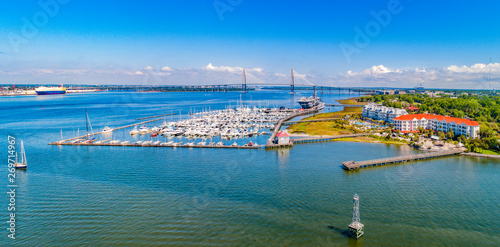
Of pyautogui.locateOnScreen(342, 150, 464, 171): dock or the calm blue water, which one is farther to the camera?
pyautogui.locateOnScreen(342, 150, 464, 171): dock

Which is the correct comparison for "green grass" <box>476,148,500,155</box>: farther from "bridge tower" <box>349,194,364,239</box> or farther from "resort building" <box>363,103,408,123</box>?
"bridge tower" <box>349,194,364,239</box>

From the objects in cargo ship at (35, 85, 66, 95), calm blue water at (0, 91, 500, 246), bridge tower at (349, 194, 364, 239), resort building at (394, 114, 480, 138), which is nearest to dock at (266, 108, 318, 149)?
calm blue water at (0, 91, 500, 246)

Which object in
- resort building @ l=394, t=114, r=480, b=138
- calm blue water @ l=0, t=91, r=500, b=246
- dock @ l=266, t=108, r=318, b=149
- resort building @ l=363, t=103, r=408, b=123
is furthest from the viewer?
resort building @ l=363, t=103, r=408, b=123

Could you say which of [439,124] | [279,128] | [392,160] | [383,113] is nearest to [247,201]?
[392,160]

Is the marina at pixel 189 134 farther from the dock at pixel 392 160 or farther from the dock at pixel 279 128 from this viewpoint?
the dock at pixel 392 160

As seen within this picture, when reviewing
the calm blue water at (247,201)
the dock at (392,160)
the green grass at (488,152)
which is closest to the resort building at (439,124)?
the green grass at (488,152)

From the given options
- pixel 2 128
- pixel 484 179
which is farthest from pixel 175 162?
pixel 2 128

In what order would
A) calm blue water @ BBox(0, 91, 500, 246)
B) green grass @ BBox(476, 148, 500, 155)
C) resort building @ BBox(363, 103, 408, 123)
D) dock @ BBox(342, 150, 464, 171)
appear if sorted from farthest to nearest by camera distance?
resort building @ BBox(363, 103, 408, 123) < green grass @ BBox(476, 148, 500, 155) < dock @ BBox(342, 150, 464, 171) < calm blue water @ BBox(0, 91, 500, 246)
